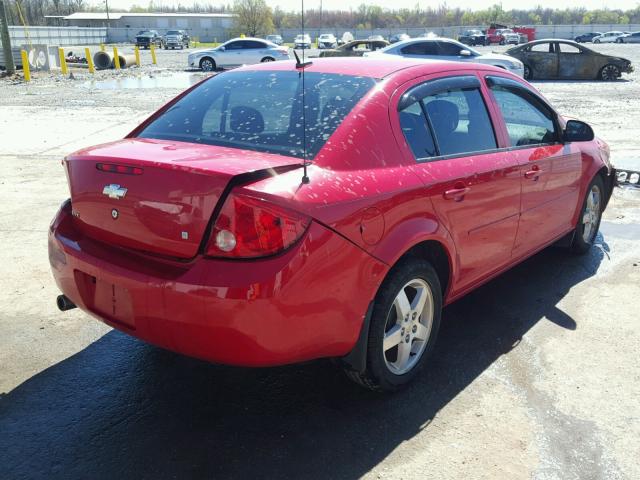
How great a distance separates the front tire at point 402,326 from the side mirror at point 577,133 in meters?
2.03

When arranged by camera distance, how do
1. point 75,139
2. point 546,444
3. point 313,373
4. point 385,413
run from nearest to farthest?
point 546,444 → point 385,413 → point 313,373 → point 75,139

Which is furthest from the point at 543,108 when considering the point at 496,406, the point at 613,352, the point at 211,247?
the point at 211,247

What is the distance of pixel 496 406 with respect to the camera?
10.2 ft

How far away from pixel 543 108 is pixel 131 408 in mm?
3529

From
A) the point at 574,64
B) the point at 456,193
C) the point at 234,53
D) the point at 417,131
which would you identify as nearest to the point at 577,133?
the point at 456,193

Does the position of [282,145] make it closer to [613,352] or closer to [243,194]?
[243,194]

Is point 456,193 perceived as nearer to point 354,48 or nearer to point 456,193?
point 456,193

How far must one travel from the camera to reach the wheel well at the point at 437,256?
10.5ft

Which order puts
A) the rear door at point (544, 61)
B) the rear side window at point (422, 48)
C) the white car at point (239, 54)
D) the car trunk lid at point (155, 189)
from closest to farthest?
the car trunk lid at point (155, 189), the rear side window at point (422, 48), the rear door at point (544, 61), the white car at point (239, 54)

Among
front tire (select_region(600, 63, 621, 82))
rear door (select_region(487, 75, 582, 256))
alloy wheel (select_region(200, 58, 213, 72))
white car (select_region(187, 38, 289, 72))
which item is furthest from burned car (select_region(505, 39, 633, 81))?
rear door (select_region(487, 75, 582, 256))

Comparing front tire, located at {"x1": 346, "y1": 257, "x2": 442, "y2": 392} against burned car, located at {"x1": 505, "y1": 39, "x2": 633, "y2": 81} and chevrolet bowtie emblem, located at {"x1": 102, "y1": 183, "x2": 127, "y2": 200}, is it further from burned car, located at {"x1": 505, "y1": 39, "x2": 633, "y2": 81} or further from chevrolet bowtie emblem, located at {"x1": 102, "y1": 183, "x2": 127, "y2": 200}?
burned car, located at {"x1": 505, "y1": 39, "x2": 633, "y2": 81}

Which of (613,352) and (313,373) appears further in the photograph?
(613,352)

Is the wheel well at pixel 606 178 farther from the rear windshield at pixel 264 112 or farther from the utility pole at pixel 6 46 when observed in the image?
the utility pole at pixel 6 46

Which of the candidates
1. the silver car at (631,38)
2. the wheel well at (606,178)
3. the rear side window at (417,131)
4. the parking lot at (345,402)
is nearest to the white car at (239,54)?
the wheel well at (606,178)
